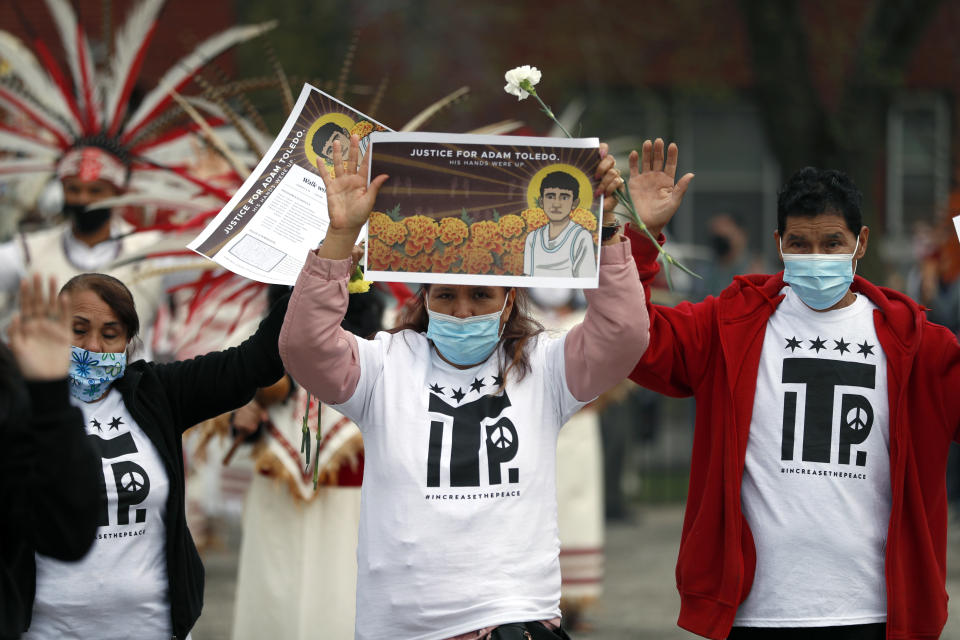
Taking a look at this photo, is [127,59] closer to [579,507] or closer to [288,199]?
[288,199]

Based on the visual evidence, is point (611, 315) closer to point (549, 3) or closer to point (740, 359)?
point (740, 359)

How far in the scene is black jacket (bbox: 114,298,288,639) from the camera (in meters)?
3.99

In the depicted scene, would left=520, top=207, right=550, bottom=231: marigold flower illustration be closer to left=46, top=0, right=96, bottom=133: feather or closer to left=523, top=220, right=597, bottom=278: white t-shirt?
left=523, top=220, right=597, bottom=278: white t-shirt

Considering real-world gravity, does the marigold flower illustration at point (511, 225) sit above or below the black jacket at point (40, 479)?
above

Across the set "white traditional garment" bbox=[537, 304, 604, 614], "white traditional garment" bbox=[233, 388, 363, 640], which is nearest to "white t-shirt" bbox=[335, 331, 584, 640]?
"white traditional garment" bbox=[233, 388, 363, 640]

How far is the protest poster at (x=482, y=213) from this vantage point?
3.78 meters

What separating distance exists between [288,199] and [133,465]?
2.86 ft

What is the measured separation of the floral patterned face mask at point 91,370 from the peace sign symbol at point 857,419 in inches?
81.5

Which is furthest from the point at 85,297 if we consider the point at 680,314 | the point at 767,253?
the point at 767,253

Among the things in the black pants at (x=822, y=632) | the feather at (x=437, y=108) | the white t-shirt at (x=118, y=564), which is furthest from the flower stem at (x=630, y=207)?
the white t-shirt at (x=118, y=564)

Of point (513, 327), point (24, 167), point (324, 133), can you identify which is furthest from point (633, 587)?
point (324, 133)

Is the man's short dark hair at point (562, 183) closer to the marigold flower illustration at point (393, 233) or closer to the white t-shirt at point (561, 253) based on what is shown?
the white t-shirt at point (561, 253)

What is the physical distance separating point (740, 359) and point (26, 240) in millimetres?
3641

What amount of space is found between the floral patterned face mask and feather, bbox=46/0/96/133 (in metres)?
2.94
